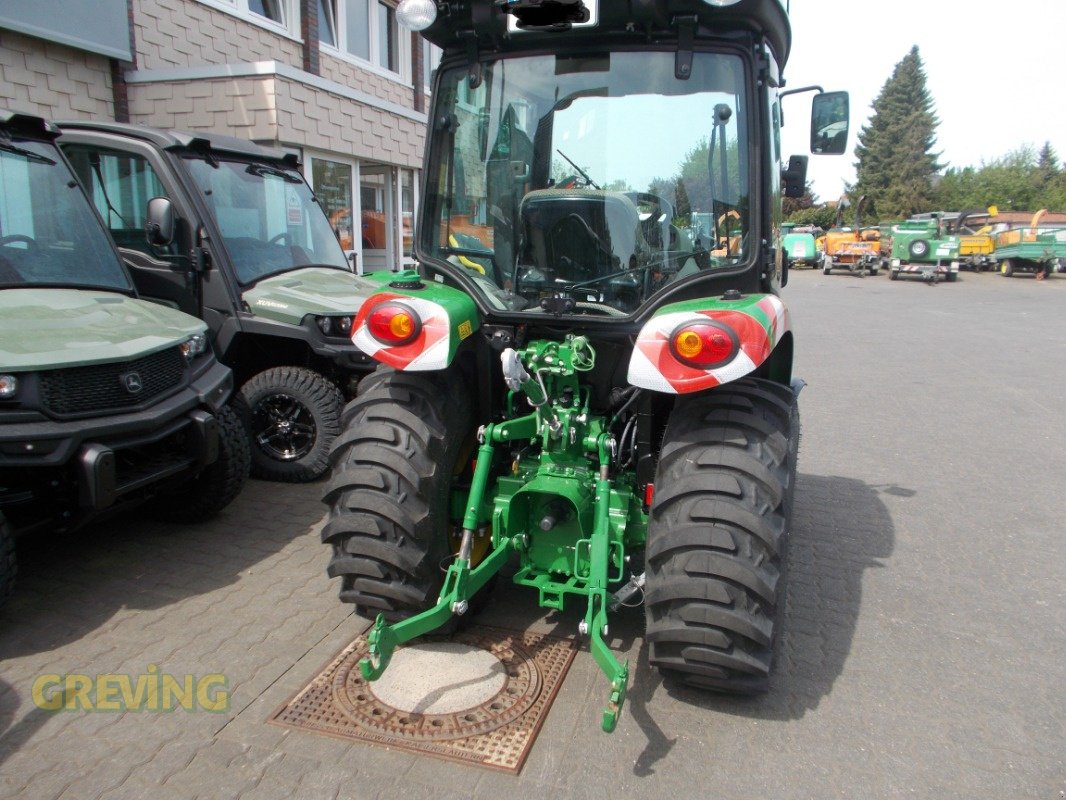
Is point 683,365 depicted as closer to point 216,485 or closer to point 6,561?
point 6,561

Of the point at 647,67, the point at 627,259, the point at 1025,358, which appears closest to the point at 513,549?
the point at 627,259

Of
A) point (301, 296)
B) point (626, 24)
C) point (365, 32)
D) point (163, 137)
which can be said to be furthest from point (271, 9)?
point (626, 24)

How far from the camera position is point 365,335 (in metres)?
3.32

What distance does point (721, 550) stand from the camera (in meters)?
2.85

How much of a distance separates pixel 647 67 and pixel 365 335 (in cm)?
160

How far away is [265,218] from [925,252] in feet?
88.5

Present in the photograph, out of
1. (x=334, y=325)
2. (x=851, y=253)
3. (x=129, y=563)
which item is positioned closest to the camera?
(x=129, y=563)

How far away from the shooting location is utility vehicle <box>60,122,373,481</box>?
5.68 m

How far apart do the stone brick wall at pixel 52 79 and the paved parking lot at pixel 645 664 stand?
633 centimetres

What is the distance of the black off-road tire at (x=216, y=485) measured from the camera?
15.5ft

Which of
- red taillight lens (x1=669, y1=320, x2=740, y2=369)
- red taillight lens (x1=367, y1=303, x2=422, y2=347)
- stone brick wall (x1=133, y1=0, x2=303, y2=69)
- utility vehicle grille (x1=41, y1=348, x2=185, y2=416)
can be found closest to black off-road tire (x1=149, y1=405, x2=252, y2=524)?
utility vehicle grille (x1=41, y1=348, x2=185, y2=416)

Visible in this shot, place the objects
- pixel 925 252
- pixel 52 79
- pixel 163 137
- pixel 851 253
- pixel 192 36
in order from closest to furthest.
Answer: pixel 163 137 < pixel 52 79 < pixel 192 36 < pixel 925 252 < pixel 851 253

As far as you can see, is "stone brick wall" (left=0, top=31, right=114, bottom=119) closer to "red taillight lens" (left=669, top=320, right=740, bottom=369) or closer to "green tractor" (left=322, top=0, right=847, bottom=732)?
"green tractor" (left=322, top=0, right=847, bottom=732)

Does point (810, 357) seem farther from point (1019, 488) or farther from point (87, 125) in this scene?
point (87, 125)
